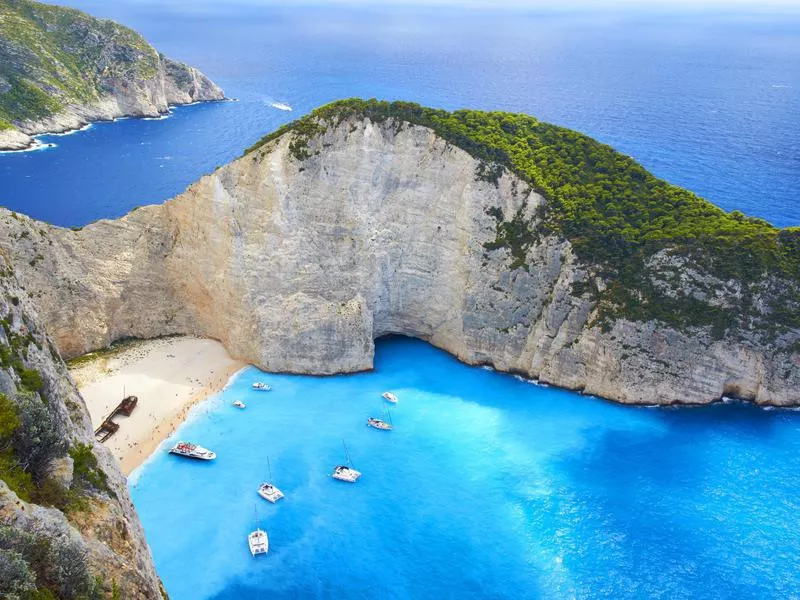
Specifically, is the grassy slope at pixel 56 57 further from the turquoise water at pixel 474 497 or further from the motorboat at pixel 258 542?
the motorboat at pixel 258 542

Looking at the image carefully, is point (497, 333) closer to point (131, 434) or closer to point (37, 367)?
point (131, 434)

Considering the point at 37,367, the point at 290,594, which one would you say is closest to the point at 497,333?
the point at 290,594

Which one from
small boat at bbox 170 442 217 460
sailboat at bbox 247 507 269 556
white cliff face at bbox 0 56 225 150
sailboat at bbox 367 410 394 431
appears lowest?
sailboat at bbox 247 507 269 556

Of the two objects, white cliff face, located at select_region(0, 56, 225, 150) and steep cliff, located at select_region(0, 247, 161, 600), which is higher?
white cliff face, located at select_region(0, 56, 225, 150)

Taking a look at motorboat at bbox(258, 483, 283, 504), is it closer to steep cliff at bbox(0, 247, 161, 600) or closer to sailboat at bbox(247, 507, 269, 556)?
sailboat at bbox(247, 507, 269, 556)

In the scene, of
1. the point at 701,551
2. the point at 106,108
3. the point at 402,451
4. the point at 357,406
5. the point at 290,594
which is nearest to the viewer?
the point at 290,594

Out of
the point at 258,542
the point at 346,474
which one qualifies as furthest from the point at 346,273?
the point at 258,542

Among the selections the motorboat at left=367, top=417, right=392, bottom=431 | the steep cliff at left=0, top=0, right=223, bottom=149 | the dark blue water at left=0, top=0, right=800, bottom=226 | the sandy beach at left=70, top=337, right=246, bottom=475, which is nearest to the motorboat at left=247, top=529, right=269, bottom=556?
the sandy beach at left=70, top=337, right=246, bottom=475

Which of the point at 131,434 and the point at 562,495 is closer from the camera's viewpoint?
the point at 562,495

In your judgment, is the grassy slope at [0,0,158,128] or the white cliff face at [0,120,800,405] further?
the grassy slope at [0,0,158,128]
